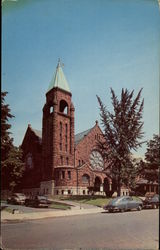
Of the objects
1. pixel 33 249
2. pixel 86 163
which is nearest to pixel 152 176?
pixel 86 163

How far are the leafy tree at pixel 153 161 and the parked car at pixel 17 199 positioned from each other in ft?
7.86

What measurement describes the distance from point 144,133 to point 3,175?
280cm

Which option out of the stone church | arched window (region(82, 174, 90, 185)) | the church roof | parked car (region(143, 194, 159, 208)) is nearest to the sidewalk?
the stone church

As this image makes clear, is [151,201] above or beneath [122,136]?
beneath

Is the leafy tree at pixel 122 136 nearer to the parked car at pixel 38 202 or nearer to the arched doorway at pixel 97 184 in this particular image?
the arched doorway at pixel 97 184

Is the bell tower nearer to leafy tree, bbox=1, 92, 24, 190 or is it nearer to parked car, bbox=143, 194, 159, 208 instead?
leafy tree, bbox=1, 92, 24, 190

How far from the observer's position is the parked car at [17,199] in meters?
4.63

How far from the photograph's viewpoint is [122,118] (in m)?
5.06

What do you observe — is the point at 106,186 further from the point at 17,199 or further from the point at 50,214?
the point at 17,199

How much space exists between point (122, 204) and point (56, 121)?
2.10m

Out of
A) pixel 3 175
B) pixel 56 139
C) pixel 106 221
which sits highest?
pixel 56 139

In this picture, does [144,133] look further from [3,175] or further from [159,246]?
[3,175]


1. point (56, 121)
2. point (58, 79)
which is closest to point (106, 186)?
point (56, 121)

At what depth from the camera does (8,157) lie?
4.80 m
